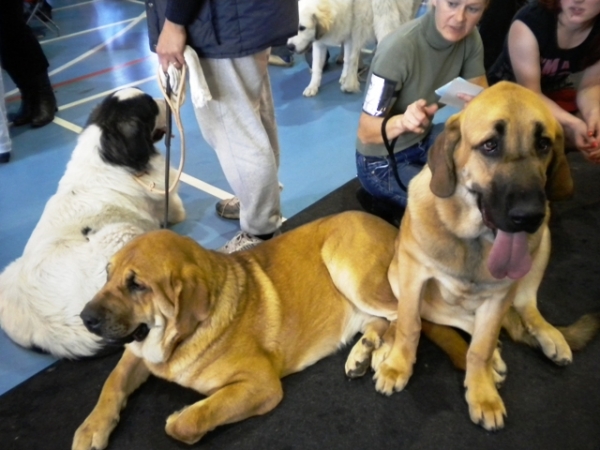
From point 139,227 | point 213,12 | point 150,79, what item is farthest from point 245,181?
point 150,79

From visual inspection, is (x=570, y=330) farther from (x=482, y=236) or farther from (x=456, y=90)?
(x=456, y=90)

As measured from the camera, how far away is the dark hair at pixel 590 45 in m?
2.76

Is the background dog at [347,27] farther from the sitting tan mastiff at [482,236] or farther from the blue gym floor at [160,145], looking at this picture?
the sitting tan mastiff at [482,236]

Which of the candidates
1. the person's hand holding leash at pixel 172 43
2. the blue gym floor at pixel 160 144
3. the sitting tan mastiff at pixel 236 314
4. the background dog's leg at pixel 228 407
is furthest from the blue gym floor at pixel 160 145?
the person's hand holding leash at pixel 172 43

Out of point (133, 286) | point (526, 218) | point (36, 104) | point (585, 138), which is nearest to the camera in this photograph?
point (526, 218)

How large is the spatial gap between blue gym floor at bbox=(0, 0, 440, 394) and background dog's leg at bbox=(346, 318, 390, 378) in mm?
1222

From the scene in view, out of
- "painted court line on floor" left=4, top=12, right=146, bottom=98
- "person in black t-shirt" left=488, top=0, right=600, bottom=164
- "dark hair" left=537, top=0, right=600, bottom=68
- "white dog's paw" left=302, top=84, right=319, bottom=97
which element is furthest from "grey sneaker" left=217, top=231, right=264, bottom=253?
"painted court line on floor" left=4, top=12, right=146, bottom=98

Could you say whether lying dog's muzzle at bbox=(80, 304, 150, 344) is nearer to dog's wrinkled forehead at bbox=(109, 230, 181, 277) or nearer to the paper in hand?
dog's wrinkled forehead at bbox=(109, 230, 181, 277)

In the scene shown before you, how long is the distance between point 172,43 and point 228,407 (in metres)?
1.52

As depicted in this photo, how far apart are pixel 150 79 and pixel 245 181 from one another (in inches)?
126

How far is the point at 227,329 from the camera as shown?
196 centimetres

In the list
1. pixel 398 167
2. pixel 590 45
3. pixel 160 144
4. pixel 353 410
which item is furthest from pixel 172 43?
pixel 590 45

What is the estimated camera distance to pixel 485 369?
1979 millimetres

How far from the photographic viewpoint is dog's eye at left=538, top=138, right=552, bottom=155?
1588 mm
